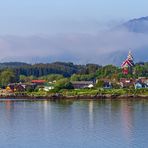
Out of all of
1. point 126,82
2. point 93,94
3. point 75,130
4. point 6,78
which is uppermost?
point 6,78

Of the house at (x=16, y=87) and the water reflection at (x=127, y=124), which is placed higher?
the house at (x=16, y=87)

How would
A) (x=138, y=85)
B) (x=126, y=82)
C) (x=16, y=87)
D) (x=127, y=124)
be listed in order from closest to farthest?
(x=127, y=124)
(x=138, y=85)
(x=126, y=82)
(x=16, y=87)

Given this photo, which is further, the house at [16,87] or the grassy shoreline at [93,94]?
the house at [16,87]

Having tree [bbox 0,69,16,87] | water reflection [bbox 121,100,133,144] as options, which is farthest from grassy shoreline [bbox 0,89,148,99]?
water reflection [bbox 121,100,133,144]

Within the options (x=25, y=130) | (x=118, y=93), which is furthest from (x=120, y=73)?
(x=25, y=130)

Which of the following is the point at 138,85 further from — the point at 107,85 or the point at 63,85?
the point at 63,85

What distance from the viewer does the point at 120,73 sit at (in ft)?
180

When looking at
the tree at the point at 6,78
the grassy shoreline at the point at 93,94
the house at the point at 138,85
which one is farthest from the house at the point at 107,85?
the tree at the point at 6,78

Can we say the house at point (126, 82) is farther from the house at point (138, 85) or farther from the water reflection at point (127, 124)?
the water reflection at point (127, 124)

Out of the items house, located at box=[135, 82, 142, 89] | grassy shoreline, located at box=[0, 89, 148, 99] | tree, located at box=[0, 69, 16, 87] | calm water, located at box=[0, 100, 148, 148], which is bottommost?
calm water, located at box=[0, 100, 148, 148]

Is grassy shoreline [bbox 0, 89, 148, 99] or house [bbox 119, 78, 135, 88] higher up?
house [bbox 119, 78, 135, 88]

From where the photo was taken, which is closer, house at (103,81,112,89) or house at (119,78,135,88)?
house at (103,81,112,89)

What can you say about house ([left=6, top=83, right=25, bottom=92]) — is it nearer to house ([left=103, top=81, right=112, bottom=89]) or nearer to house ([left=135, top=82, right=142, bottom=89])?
house ([left=103, top=81, right=112, bottom=89])

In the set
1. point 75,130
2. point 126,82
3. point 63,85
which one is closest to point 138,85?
point 126,82
